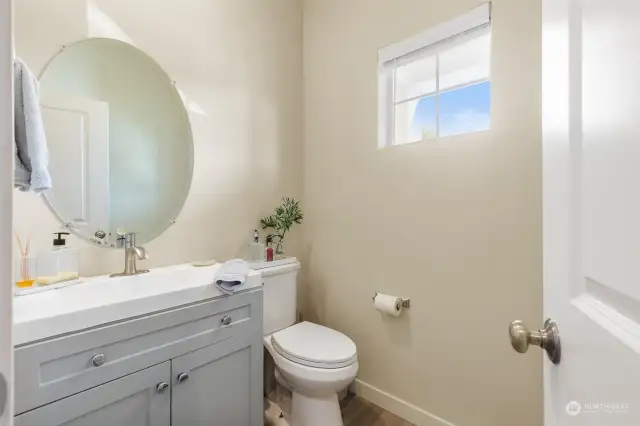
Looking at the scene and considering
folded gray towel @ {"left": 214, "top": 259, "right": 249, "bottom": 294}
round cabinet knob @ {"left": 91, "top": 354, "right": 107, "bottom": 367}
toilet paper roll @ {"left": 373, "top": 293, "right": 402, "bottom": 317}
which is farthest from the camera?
toilet paper roll @ {"left": 373, "top": 293, "right": 402, "bottom": 317}

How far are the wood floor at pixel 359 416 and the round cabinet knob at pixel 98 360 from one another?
109 cm

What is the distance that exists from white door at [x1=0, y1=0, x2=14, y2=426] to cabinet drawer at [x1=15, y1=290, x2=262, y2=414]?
661 mm

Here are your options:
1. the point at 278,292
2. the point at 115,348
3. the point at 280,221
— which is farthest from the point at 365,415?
the point at 115,348

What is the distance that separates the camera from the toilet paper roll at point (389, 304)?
1.73 meters

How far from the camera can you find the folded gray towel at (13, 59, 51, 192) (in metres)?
0.86

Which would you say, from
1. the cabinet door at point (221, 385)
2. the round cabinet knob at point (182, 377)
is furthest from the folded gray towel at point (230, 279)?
the round cabinet knob at point (182, 377)

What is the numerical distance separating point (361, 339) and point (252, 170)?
125 centimetres

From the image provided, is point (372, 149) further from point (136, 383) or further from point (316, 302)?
point (136, 383)

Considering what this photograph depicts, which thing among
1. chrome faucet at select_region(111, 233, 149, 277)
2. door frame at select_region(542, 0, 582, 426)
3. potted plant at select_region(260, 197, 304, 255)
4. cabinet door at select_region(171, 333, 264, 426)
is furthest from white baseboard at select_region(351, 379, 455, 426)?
chrome faucet at select_region(111, 233, 149, 277)

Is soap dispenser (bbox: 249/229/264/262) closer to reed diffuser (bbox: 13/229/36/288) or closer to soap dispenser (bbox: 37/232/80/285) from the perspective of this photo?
soap dispenser (bbox: 37/232/80/285)

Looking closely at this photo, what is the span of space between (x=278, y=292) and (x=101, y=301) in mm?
967

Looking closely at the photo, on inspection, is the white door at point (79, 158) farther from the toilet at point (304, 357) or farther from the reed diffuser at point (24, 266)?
the toilet at point (304, 357)

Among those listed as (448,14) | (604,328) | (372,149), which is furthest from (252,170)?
(604,328)

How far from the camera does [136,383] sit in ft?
3.46
